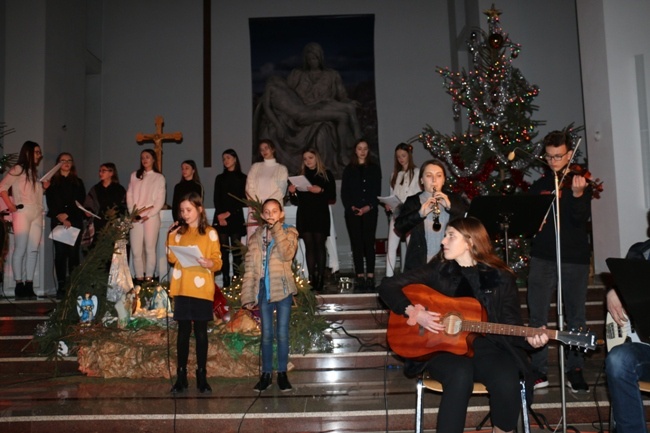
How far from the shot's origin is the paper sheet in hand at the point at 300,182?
707 centimetres

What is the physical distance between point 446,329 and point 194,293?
2356 millimetres

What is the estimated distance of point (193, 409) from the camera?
463 centimetres

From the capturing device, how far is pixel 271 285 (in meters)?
5.11

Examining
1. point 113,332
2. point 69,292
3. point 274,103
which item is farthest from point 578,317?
point 274,103

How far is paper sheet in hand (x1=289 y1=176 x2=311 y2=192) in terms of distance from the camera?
7.07m

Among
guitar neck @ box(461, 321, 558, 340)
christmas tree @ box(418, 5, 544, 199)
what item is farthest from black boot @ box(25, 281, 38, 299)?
guitar neck @ box(461, 321, 558, 340)

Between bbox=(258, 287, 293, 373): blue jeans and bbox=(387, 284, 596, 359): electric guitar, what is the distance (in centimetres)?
167

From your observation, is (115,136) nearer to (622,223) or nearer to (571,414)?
(622,223)

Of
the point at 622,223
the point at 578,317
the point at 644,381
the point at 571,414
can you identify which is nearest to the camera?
the point at 644,381

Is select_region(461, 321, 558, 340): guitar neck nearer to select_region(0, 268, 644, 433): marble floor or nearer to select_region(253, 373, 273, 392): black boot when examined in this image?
select_region(0, 268, 644, 433): marble floor

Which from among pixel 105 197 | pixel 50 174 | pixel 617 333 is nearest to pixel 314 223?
pixel 105 197

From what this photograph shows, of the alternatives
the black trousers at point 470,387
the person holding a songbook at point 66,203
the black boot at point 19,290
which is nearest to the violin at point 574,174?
the black trousers at point 470,387

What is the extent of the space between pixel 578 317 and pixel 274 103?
805cm

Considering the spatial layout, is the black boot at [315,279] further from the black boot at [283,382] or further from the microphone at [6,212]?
the microphone at [6,212]
